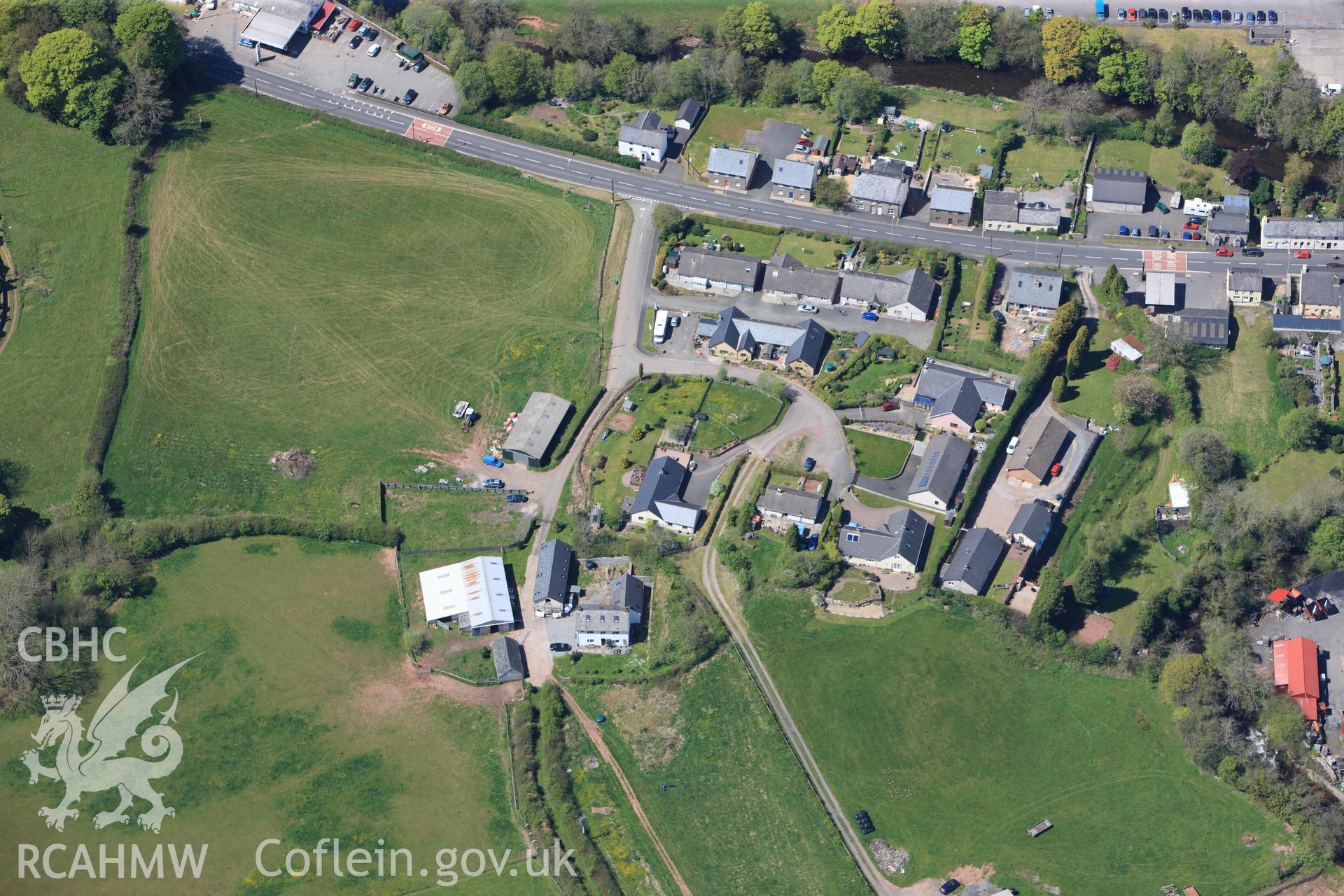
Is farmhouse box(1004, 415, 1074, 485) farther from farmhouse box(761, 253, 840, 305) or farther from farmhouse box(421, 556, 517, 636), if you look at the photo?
farmhouse box(421, 556, 517, 636)

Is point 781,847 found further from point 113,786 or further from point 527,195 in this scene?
point 527,195

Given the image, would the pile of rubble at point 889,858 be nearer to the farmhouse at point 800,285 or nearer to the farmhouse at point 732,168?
the farmhouse at point 800,285

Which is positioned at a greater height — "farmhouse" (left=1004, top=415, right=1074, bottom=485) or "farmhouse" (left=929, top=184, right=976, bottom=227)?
"farmhouse" (left=929, top=184, right=976, bottom=227)

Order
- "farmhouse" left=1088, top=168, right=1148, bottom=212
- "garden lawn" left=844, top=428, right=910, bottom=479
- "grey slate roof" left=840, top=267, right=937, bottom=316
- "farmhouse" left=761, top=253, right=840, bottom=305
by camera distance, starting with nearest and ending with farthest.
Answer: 1. "garden lawn" left=844, top=428, right=910, bottom=479
2. "grey slate roof" left=840, top=267, right=937, bottom=316
3. "farmhouse" left=761, top=253, right=840, bottom=305
4. "farmhouse" left=1088, top=168, right=1148, bottom=212

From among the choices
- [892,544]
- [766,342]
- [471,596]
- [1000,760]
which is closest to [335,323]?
[471,596]

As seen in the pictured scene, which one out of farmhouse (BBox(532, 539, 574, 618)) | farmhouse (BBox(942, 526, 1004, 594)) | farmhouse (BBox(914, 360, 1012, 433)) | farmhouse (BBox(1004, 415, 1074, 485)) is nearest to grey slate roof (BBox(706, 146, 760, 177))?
farmhouse (BBox(914, 360, 1012, 433))

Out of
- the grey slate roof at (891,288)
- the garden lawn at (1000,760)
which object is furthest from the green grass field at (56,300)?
the grey slate roof at (891,288)

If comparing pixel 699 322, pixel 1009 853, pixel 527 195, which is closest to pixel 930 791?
pixel 1009 853
